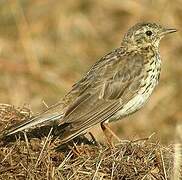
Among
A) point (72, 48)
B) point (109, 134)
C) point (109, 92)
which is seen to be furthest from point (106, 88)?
point (72, 48)

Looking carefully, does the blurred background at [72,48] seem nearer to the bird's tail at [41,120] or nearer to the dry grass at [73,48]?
the dry grass at [73,48]

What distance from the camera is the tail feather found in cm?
830

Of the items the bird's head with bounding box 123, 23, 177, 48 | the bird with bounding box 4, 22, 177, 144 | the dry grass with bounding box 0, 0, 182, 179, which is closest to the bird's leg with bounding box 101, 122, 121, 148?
the bird with bounding box 4, 22, 177, 144

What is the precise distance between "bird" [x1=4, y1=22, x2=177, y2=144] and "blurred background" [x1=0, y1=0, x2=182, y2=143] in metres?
2.82

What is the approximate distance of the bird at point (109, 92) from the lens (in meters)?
8.65

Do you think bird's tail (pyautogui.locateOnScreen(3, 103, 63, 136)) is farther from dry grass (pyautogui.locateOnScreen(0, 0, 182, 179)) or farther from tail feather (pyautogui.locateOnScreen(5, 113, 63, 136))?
dry grass (pyautogui.locateOnScreen(0, 0, 182, 179))

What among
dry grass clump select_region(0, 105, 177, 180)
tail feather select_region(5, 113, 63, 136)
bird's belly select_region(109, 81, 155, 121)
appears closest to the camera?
dry grass clump select_region(0, 105, 177, 180)

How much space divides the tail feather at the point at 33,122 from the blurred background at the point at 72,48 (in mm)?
3582

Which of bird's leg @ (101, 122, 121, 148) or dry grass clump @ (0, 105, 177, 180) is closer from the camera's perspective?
dry grass clump @ (0, 105, 177, 180)

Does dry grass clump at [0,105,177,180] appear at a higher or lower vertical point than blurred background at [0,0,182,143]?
lower

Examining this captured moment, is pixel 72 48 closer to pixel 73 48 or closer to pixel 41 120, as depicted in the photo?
pixel 73 48

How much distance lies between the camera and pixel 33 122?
27.7 feet

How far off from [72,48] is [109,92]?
5.55 m

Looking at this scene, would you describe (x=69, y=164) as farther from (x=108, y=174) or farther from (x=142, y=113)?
(x=142, y=113)
